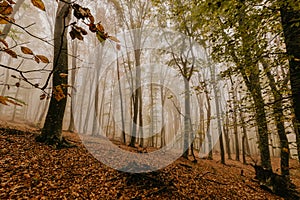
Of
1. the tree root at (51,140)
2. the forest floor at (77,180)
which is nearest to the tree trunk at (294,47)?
the forest floor at (77,180)

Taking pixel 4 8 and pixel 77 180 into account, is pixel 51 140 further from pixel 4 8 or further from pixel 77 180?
pixel 4 8

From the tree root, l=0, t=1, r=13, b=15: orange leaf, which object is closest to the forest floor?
the tree root

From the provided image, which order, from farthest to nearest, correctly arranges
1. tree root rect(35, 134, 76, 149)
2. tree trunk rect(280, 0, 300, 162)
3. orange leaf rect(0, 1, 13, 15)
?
1. tree root rect(35, 134, 76, 149)
2. tree trunk rect(280, 0, 300, 162)
3. orange leaf rect(0, 1, 13, 15)

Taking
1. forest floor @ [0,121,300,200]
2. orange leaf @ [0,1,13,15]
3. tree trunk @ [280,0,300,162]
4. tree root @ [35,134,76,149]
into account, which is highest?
tree trunk @ [280,0,300,162]

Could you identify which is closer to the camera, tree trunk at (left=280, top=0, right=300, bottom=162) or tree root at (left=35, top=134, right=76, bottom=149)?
tree trunk at (left=280, top=0, right=300, bottom=162)

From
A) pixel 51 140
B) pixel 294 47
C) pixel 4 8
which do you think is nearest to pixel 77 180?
pixel 51 140

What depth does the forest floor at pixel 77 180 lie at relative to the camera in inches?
144

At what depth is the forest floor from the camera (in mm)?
3646

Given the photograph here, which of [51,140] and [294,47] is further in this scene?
[51,140]

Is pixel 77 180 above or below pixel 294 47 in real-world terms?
below

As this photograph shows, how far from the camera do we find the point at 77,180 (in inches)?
169

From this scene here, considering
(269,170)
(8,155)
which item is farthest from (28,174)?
(269,170)

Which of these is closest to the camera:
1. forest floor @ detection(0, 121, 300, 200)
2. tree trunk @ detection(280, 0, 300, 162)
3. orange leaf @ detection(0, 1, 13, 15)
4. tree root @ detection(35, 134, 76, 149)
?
orange leaf @ detection(0, 1, 13, 15)

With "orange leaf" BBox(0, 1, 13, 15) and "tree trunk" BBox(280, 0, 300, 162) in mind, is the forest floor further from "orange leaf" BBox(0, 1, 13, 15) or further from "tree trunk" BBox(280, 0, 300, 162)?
"orange leaf" BBox(0, 1, 13, 15)
